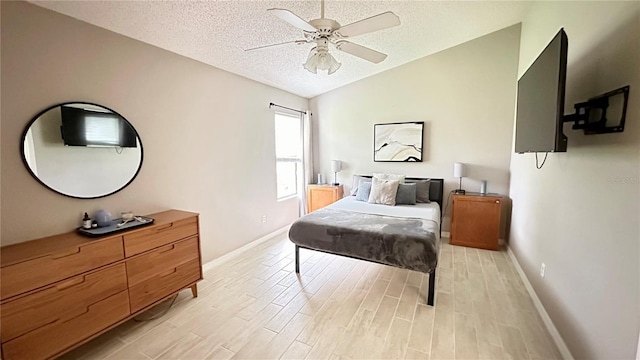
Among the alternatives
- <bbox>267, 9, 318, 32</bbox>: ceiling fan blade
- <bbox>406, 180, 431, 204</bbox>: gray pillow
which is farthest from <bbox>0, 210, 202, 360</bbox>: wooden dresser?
<bbox>406, 180, 431, 204</bbox>: gray pillow

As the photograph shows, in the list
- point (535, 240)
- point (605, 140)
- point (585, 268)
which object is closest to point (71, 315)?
point (585, 268)

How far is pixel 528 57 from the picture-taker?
3.16 metres

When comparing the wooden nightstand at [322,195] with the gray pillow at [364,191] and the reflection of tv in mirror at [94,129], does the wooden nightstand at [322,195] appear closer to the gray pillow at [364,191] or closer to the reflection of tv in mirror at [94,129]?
the gray pillow at [364,191]

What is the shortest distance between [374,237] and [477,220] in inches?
83.7

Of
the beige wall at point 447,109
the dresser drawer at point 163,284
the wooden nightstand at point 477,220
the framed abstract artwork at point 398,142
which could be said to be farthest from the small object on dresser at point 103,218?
the wooden nightstand at point 477,220

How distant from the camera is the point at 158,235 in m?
2.22

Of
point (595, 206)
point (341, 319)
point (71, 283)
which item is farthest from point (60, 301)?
point (595, 206)

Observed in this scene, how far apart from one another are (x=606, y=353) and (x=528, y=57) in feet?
10.3

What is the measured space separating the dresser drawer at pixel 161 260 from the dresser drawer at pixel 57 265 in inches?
6.3

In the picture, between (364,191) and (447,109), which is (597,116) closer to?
(447,109)

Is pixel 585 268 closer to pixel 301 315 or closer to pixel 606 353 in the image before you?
pixel 606 353

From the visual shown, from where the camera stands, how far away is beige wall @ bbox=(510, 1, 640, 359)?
50.5 inches

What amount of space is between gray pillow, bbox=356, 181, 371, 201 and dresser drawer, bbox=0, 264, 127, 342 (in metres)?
3.11

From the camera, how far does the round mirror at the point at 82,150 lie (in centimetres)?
188
